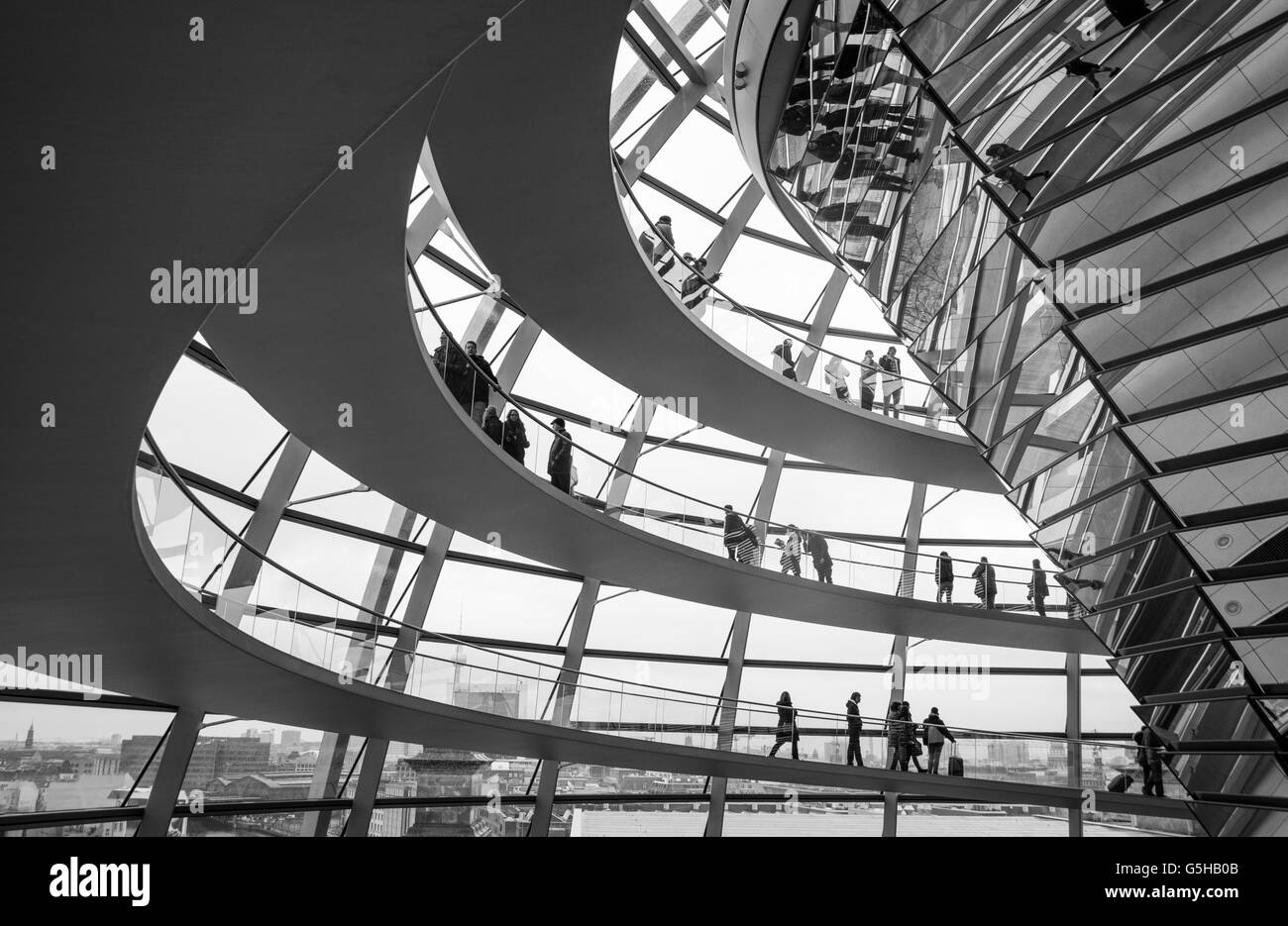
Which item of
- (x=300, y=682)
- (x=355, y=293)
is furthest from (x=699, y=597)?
(x=355, y=293)

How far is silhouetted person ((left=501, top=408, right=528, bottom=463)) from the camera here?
16.2 meters

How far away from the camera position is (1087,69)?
838 centimetres

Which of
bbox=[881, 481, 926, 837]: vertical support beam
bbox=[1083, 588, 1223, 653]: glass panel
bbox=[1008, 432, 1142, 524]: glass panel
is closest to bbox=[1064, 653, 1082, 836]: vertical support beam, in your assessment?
bbox=[881, 481, 926, 837]: vertical support beam

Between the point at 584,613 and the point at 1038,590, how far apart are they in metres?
11.3

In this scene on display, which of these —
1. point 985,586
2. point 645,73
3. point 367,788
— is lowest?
point 367,788

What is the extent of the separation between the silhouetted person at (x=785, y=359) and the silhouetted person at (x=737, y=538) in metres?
3.28

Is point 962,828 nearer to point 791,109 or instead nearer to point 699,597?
point 699,597

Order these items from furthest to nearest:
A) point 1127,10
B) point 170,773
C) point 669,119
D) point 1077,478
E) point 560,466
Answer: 1. point 669,119
2. point 560,466
3. point 170,773
4. point 1077,478
5. point 1127,10

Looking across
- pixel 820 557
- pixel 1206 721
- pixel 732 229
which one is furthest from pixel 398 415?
pixel 732 229

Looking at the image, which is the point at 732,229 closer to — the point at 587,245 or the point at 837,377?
the point at 837,377

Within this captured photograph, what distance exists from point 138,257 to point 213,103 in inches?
49.5

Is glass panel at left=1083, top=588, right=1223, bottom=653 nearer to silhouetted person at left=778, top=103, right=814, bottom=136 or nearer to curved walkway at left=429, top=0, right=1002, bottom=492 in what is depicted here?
silhouetted person at left=778, top=103, right=814, bottom=136

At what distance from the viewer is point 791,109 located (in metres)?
13.6

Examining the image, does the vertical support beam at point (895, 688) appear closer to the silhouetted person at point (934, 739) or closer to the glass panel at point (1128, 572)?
the silhouetted person at point (934, 739)
